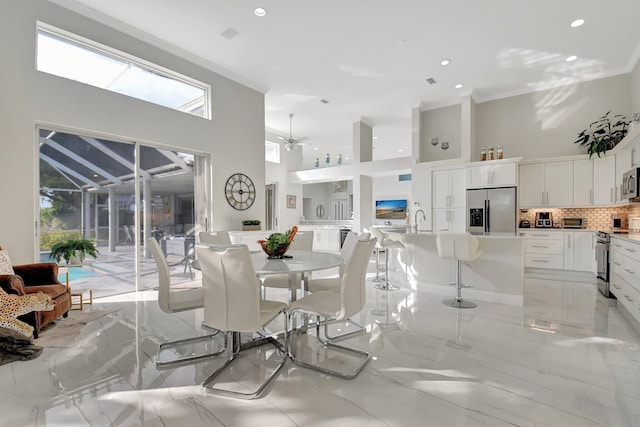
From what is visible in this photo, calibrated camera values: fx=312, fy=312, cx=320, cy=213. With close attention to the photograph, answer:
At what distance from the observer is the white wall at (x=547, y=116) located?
18.3 ft

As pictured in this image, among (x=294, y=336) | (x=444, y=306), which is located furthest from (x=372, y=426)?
(x=444, y=306)

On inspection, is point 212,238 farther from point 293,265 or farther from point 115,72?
point 115,72

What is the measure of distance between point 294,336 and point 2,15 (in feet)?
15.0

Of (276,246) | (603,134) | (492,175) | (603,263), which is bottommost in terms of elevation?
(603,263)

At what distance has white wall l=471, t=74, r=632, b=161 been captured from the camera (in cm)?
558

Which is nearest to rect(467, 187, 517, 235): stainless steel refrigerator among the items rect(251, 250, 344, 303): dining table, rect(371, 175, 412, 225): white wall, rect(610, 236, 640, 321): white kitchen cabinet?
rect(610, 236, 640, 321): white kitchen cabinet

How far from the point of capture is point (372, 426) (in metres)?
1.70

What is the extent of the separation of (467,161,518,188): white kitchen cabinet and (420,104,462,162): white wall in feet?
2.65

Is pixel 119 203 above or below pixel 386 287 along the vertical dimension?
above

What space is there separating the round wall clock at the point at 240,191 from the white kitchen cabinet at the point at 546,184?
524cm

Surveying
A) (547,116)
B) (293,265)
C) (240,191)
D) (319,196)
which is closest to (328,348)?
(293,265)

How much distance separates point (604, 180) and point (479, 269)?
3194mm

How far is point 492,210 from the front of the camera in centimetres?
598

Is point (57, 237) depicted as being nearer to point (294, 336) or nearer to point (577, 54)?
point (294, 336)
